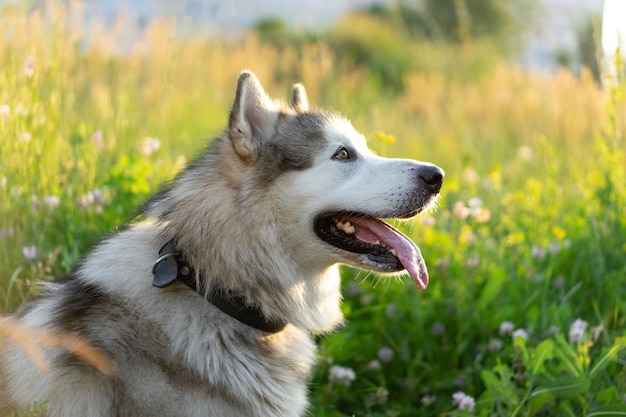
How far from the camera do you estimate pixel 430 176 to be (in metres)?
3.04

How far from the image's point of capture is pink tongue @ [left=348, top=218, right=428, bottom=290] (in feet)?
10.0

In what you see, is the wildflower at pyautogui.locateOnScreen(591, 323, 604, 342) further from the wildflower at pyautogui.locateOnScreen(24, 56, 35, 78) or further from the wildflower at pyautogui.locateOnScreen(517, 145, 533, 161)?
the wildflower at pyautogui.locateOnScreen(517, 145, 533, 161)

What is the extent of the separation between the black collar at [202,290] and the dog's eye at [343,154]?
725 mm

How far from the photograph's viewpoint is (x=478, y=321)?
161 inches

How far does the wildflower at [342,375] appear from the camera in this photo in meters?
3.62

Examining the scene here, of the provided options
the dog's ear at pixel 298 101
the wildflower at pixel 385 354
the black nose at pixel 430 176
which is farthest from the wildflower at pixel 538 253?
the dog's ear at pixel 298 101

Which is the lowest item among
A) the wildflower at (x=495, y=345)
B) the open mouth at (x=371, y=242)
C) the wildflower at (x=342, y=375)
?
the wildflower at (x=342, y=375)

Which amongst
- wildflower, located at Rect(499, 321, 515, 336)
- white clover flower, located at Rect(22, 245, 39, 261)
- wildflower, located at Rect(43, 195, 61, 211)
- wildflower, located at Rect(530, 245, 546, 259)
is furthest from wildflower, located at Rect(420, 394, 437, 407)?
wildflower, located at Rect(43, 195, 61, 211)

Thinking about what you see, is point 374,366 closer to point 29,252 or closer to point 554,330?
point 554,330

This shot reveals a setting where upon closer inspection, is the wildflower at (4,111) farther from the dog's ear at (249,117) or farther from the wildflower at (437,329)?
the wildflower at (437,329)

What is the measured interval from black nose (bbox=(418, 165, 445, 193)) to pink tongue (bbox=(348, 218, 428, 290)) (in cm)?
24

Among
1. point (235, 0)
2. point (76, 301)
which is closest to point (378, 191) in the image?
point (76, 301)

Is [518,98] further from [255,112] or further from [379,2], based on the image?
[379,2]

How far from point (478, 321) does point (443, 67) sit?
894 centimetres
